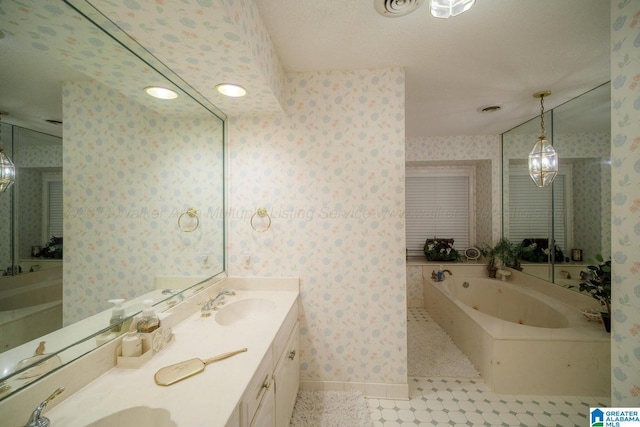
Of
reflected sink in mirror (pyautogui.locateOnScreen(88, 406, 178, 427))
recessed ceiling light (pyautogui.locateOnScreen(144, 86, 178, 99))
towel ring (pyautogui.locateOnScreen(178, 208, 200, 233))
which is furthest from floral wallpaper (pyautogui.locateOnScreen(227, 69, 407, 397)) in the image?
reflected sink in mirror (pyautogui.locateOnScreen(88, 406, 178, 427))

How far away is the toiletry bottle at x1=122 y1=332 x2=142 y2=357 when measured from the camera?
0.96m

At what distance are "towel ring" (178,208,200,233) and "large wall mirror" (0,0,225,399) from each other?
1.1 inches

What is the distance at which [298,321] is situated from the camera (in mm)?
1850

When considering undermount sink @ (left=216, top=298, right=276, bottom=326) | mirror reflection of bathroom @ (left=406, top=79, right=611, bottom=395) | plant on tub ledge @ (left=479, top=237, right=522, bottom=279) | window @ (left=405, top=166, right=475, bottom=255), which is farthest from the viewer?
window @ (left=405, top=166, right=475, bottom=255)

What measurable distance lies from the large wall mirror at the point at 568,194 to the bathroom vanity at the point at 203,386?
2.85m

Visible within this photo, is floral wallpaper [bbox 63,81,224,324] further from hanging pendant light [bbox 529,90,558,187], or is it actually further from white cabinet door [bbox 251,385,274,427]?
hanging pendant light [bbox 529,90,558,187]

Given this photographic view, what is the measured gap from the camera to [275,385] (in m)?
1.21

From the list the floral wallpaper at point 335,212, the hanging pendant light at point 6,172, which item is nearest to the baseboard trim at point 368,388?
the floral wallpaper at point 335,212

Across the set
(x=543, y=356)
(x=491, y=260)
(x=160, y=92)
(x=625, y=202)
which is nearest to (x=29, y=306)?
(x=160, y=92)

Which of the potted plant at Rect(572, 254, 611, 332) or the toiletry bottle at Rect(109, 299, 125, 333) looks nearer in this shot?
the toiletry bottle at Rect(109, 299, 125, 333)

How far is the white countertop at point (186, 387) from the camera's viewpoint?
723mm

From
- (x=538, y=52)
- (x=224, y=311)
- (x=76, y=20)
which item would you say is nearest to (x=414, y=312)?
(x=224, y=311)

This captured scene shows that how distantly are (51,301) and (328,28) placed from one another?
72.9 inches

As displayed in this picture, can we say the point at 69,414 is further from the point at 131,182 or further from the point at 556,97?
the point at 556,97
